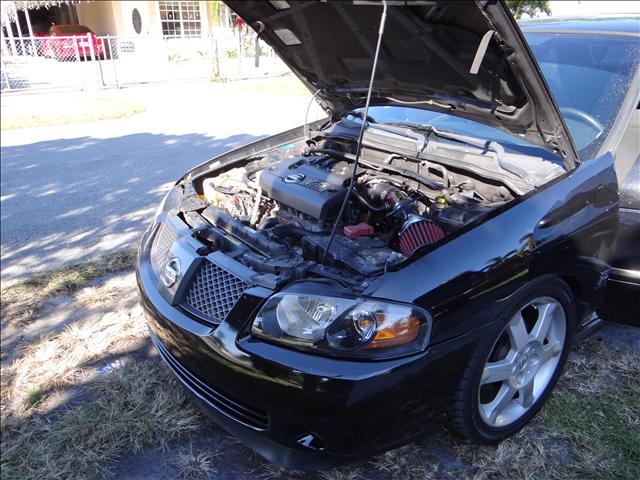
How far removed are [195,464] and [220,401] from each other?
369mm

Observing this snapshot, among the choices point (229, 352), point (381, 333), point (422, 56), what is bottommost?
point (229, 352)

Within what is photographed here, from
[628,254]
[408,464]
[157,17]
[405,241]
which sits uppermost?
[157,17]

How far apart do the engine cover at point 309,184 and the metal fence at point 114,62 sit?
1094cm

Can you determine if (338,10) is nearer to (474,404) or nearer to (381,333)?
(381,333)

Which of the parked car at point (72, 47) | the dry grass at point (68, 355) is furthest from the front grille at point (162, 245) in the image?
the parked car at point (72, 47)

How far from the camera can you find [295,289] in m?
2.03

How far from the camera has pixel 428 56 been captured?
2531 mm

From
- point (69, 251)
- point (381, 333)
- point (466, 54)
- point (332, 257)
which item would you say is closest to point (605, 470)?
point (381, 333)

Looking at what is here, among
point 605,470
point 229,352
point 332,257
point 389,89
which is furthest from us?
point 389,89

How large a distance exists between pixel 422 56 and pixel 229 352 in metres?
1.70

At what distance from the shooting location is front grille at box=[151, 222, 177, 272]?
2.61 metres

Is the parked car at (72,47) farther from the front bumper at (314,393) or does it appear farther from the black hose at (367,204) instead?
the front bumper at (314,393)

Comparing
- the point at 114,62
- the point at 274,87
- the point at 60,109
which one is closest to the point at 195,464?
the point at 60,109

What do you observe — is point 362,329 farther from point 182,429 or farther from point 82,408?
point 82,408
